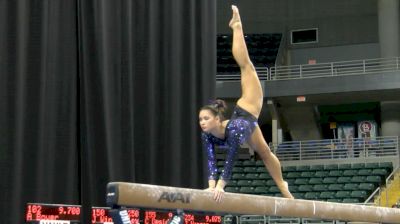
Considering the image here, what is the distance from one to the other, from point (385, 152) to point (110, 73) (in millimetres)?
10508

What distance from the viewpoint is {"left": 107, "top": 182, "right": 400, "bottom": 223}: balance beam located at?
13.5 feet

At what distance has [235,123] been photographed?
5.04m

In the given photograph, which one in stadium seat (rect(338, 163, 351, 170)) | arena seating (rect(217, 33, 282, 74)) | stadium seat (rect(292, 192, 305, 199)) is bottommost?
stadium seat (rect(292, 192, 305, 199))

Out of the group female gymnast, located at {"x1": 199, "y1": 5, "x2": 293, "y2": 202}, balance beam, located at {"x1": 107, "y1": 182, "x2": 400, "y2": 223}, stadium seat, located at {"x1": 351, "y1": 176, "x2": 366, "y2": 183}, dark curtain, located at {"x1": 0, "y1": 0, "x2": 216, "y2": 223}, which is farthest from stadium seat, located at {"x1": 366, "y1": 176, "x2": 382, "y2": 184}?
female gymnast, located at {"x1": 199, "y1": 5, "x2": 293, "y2": 202}

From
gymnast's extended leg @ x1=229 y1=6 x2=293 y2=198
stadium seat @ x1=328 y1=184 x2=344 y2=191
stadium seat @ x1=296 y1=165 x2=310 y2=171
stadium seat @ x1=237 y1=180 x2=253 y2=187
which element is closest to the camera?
gymnast's extended leg @ x1=229 y1=6 x2=293 y2=198

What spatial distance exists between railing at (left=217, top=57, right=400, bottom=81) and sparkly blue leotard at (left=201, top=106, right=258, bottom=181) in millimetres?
13748

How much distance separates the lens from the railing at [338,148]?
17.9 meters

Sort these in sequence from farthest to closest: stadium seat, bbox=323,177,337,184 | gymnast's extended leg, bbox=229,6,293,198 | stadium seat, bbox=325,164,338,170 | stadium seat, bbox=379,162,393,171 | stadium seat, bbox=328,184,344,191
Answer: stadium seat, bbox=325,164,338,170
stadium seat, bbox=379,162,393,171
stadium seat, bbox=323,177,337,184
stadium seat, bbox=328,184,344,191
gymnast's extended leg, bbox=229,6,293,198

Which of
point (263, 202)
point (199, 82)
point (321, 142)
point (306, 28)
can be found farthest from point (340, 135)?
point (263, 202)

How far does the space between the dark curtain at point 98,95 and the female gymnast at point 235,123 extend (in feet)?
17.0

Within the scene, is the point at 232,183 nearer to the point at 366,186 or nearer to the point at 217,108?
the point at 366,186

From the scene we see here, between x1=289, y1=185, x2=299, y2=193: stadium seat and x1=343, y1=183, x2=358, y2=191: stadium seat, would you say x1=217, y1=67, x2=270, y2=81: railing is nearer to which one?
x1=289, y1=185, x2=299, y2=193: stadium seat

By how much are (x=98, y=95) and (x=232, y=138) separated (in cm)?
573

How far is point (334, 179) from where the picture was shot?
16.4 metres
